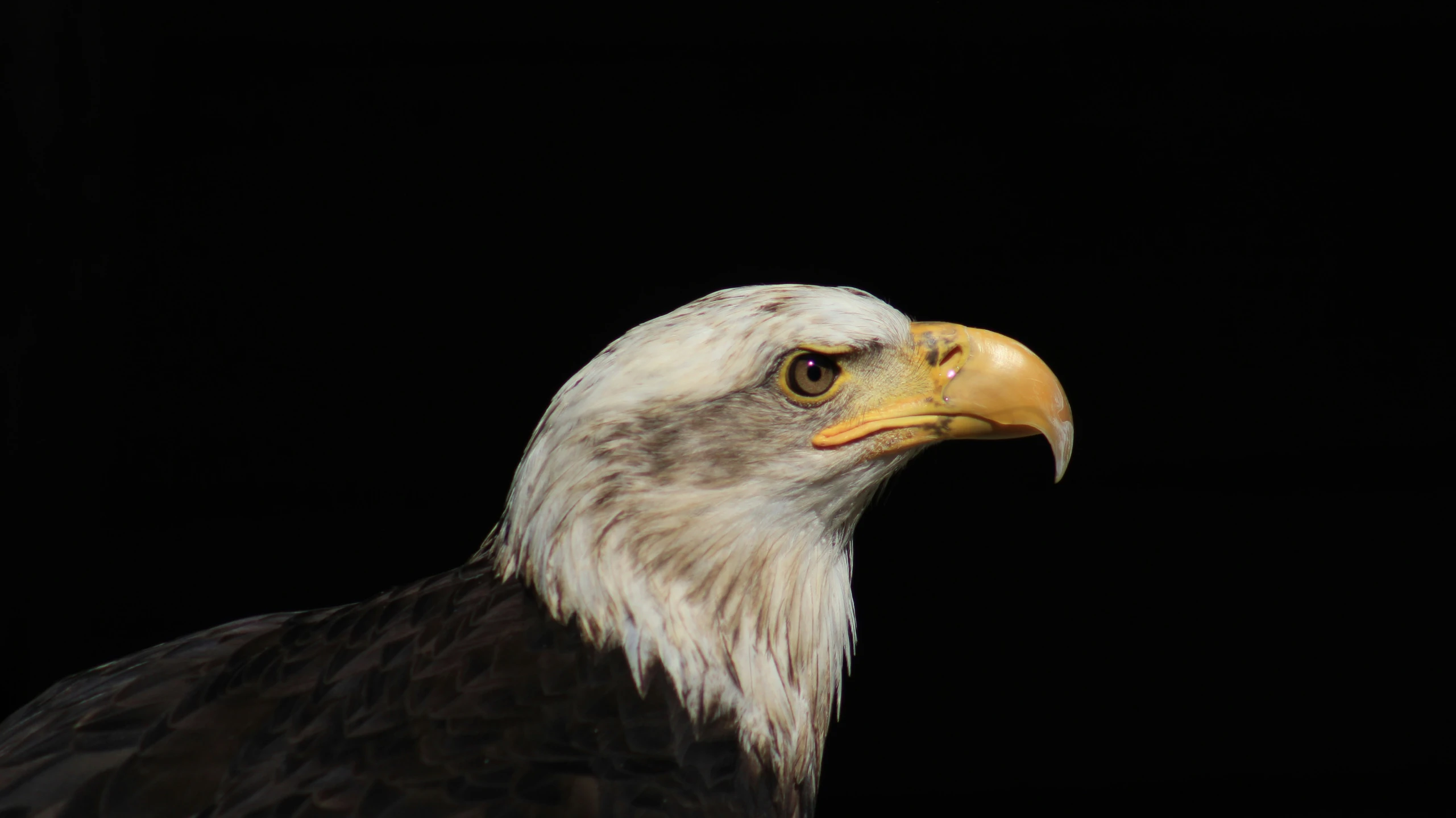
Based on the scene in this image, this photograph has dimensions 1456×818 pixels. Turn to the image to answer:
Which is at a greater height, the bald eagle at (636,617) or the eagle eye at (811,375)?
the eagle eye at (811,375)

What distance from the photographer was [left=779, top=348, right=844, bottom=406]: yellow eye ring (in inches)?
65.4

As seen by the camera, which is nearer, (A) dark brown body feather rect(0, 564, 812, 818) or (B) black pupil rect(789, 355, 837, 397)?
(A) dark brown body feather rect(0, 564, 812, 818)

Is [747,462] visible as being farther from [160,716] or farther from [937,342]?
[160,716]

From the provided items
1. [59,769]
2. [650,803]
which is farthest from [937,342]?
[59,769]

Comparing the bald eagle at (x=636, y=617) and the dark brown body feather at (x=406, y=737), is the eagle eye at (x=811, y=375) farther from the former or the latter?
the dark brown body feather at (x=406, y=737)

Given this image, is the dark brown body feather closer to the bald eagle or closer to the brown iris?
the bald eagle

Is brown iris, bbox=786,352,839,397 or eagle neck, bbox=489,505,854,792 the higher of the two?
brown iris, bbox=786,352,839,397

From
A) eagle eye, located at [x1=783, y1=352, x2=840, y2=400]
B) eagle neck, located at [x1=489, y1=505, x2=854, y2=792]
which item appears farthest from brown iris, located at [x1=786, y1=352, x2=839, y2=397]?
eagle neck, located at [x1=489, y1=505, x2=854, y2=792]

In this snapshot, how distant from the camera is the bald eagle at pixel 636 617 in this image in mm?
1576

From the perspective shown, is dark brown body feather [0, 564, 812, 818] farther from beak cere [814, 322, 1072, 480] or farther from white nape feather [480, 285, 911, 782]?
beak cere [814, 322, 1072, 480]

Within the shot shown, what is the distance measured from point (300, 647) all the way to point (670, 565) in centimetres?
61

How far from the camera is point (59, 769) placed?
5.38ft

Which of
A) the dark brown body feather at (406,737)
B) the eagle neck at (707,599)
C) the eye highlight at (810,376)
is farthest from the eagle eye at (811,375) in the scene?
the dark brown body feather at (406,737)

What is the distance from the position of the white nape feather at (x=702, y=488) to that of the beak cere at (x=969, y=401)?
34mm
